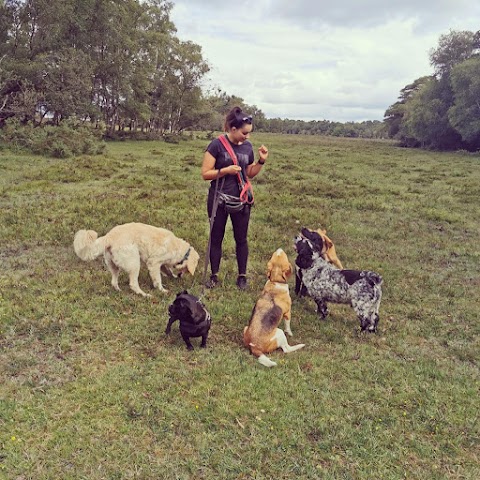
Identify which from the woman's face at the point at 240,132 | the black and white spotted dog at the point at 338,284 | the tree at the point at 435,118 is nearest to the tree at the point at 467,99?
the tree at the point at 435,118

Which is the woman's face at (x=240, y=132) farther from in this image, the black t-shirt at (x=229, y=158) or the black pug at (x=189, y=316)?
the black pug at (x=189, y=316)

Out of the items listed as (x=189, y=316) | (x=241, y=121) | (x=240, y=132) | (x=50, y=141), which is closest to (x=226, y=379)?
(x=189, y=316)

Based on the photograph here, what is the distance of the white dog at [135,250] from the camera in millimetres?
6527

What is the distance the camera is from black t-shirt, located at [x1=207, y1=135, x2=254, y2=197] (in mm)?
6375

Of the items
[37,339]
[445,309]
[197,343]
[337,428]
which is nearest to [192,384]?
[197,343]

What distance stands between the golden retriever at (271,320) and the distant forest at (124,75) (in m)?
24.3

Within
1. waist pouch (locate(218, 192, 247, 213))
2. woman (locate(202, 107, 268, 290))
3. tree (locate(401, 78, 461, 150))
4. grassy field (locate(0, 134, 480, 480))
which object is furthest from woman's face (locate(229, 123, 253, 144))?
tree (locate(401, 78, 461, 150))

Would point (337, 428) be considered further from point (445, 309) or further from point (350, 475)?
point (445, 309)

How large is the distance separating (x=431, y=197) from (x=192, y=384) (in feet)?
51.3

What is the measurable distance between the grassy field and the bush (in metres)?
14.5

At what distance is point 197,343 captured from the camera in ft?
18.3

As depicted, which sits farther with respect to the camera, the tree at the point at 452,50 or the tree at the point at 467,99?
the tree at the point at 452,50

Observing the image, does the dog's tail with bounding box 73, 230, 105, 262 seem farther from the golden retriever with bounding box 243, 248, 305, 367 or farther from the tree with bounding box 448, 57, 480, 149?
the tree with bounding box 448, 57, 480, 149

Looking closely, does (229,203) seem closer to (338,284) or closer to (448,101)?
(338,284)
